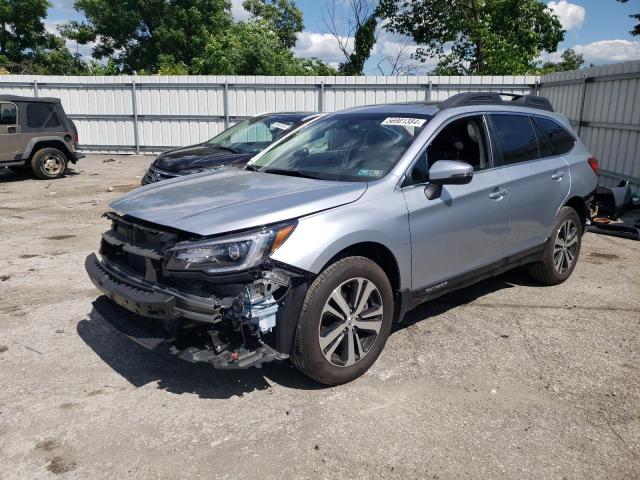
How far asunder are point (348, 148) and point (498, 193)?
1.26m

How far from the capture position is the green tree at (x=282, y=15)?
3553 cm

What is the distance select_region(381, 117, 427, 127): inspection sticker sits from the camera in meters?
4.13

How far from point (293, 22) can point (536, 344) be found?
116 feet

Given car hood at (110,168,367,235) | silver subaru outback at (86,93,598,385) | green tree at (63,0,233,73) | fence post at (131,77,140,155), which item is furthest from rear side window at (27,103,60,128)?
green tree at (63,0,233,73)

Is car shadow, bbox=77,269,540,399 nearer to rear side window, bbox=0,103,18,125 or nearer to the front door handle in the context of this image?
the front door handle

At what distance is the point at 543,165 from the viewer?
5016mm

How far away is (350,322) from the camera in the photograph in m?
3.50

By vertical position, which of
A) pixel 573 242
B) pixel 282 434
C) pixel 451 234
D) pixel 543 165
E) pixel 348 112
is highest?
pixel 348 112

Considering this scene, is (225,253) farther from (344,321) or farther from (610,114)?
(610,114)

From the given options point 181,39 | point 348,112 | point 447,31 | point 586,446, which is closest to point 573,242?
point 348,112

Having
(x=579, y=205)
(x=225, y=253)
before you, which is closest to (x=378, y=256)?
(x=225, y=253)

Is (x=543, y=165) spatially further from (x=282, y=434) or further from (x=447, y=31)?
(x=447, y=31)

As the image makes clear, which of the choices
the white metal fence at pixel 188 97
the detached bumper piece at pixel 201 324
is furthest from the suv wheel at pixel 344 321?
the white metal fence at pixel 188 97

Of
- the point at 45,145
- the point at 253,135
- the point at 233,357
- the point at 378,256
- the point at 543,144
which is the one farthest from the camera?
the point at 45,145
